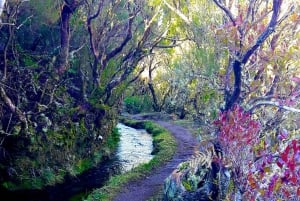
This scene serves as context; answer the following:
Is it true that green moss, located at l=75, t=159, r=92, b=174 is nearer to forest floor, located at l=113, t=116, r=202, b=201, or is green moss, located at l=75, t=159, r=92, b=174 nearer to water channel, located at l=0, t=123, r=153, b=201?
water channel, located at l=0, t=123, r=153, b=201

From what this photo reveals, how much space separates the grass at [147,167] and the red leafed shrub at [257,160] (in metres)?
5.04

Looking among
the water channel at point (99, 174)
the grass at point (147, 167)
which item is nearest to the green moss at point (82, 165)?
the water channel at point (99, 174)

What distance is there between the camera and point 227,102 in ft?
25.0

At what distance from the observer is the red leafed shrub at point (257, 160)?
3701mm

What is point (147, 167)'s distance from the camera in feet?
44.4

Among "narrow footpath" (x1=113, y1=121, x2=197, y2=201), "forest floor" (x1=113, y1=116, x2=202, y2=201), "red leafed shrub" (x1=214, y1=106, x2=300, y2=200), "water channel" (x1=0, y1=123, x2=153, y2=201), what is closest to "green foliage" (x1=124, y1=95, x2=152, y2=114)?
"water channel" (x1=0, y1=123, x2=153, y2=201)

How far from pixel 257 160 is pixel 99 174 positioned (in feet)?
30.7

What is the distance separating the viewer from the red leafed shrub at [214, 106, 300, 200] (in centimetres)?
370

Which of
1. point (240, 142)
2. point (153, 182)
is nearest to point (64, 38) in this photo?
point (153, 182)

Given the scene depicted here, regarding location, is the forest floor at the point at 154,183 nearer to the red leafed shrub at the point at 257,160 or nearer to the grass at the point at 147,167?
the grass at the point at 147,167

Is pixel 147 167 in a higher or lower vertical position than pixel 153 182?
higher

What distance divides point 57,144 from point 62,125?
0.70m

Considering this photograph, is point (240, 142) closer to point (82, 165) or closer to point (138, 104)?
point (82, 165)

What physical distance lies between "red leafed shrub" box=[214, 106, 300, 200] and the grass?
16.6ft
